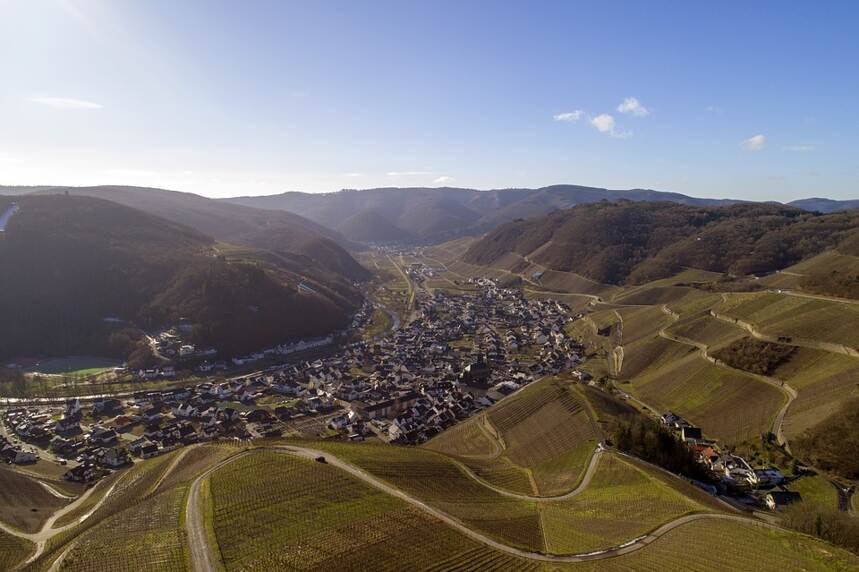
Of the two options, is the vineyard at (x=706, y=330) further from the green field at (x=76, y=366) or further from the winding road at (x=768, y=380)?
the green field at (x=76, y=366)

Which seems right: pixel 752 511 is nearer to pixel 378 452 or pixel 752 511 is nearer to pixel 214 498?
pixel 378 452

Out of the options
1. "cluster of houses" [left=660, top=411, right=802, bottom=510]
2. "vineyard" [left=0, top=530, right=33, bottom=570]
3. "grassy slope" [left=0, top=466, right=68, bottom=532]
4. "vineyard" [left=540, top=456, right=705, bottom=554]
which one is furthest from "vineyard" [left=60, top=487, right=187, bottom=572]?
"cluster of houses" [left=660, top=411, right=802, bottom=510]

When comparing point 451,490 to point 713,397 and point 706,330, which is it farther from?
point 706,330

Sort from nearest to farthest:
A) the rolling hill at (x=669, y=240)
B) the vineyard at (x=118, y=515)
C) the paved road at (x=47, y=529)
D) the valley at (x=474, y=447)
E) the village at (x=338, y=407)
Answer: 1. the vineyard at (x=118, y=515)
2. the valley at (x=474, y=447)
3. the paved road at (x=47, y=529)
4. the village at (x=338, y=407)
5. the rolling hill at (x=669, y=240)

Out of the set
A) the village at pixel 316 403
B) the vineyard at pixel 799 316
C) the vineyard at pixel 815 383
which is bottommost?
the village at pixel 316 403

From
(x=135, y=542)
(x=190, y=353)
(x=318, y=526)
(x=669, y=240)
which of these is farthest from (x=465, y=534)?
(x=669, y=240)

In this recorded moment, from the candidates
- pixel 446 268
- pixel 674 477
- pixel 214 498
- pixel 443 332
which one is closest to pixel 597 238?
pixel 446 268

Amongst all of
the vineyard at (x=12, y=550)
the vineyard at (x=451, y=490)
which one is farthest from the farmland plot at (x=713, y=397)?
the vineyard at (x=12, y=550)
